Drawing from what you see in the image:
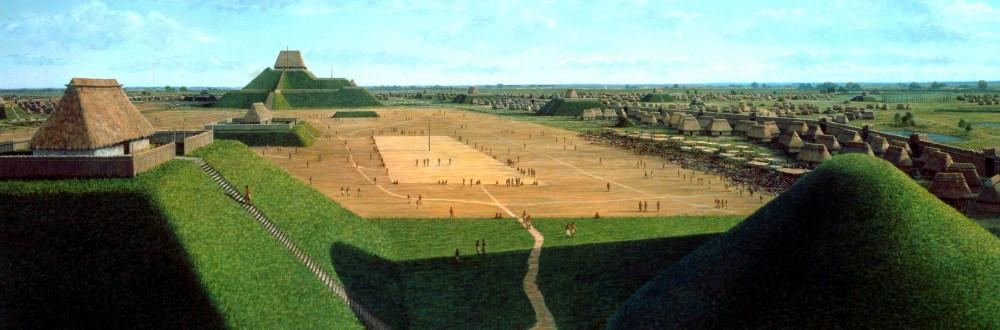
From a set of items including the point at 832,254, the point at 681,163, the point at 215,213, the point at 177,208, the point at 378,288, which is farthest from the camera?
the point at 681,163

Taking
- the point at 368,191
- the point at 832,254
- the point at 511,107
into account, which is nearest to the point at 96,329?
the point at 832,254

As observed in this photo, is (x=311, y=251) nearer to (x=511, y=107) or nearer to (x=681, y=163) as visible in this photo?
(x=681, y=163)

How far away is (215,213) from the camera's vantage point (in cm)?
2591

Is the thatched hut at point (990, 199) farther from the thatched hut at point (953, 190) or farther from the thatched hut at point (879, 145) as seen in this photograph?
the thatched hut at point (879, 145)

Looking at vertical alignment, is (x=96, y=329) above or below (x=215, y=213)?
below

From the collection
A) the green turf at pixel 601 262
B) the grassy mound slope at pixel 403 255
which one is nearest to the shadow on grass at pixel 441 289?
the grassy mound slope at pixel 403 255

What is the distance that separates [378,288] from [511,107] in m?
159

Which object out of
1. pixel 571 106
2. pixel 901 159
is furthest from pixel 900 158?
pixel 571 106

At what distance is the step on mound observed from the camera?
63.3 feet

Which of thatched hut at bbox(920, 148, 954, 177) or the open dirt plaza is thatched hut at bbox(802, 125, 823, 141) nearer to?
the open dirt plaza

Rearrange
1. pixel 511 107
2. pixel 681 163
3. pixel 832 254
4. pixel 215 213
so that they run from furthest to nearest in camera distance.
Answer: pixel 511 107
pixel 681 163
pixel 215 213
pixel 832 254

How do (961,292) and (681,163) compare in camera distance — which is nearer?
(961,292)

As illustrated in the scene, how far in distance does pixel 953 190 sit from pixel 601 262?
25.6 m

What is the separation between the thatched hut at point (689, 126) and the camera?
4033 inches
